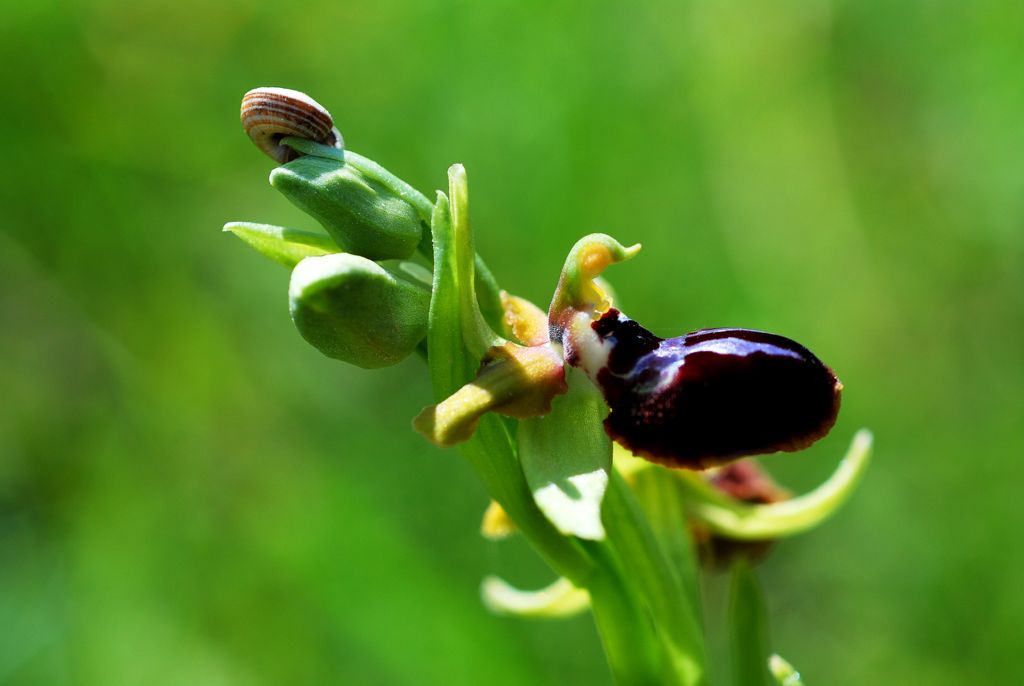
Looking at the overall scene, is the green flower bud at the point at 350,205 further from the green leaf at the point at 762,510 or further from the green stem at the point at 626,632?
the green leaf at the point at 762,510

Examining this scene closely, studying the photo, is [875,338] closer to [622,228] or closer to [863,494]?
[863,494]

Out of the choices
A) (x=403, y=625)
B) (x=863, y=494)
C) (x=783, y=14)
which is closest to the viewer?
(x=403, y=625)

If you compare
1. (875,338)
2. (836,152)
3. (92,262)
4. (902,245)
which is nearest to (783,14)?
(836,152)

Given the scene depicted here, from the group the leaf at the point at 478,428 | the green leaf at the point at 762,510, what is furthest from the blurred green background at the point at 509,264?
the leaf at the point at 478,428

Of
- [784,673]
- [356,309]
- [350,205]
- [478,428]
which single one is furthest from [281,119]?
[784,673]

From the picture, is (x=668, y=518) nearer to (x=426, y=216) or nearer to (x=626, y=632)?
(x=626, y=632)

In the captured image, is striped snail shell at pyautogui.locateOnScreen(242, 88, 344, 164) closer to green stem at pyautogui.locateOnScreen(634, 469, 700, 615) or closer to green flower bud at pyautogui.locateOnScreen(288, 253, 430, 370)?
green flower bud at pyautogui.locateOnScreen(288, 253, 430, 370)

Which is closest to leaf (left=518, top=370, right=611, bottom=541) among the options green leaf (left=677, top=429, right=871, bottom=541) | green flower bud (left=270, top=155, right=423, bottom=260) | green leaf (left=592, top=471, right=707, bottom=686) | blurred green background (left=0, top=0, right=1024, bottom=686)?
green leaf (left=592, top=471, right=707, bottom=686)
